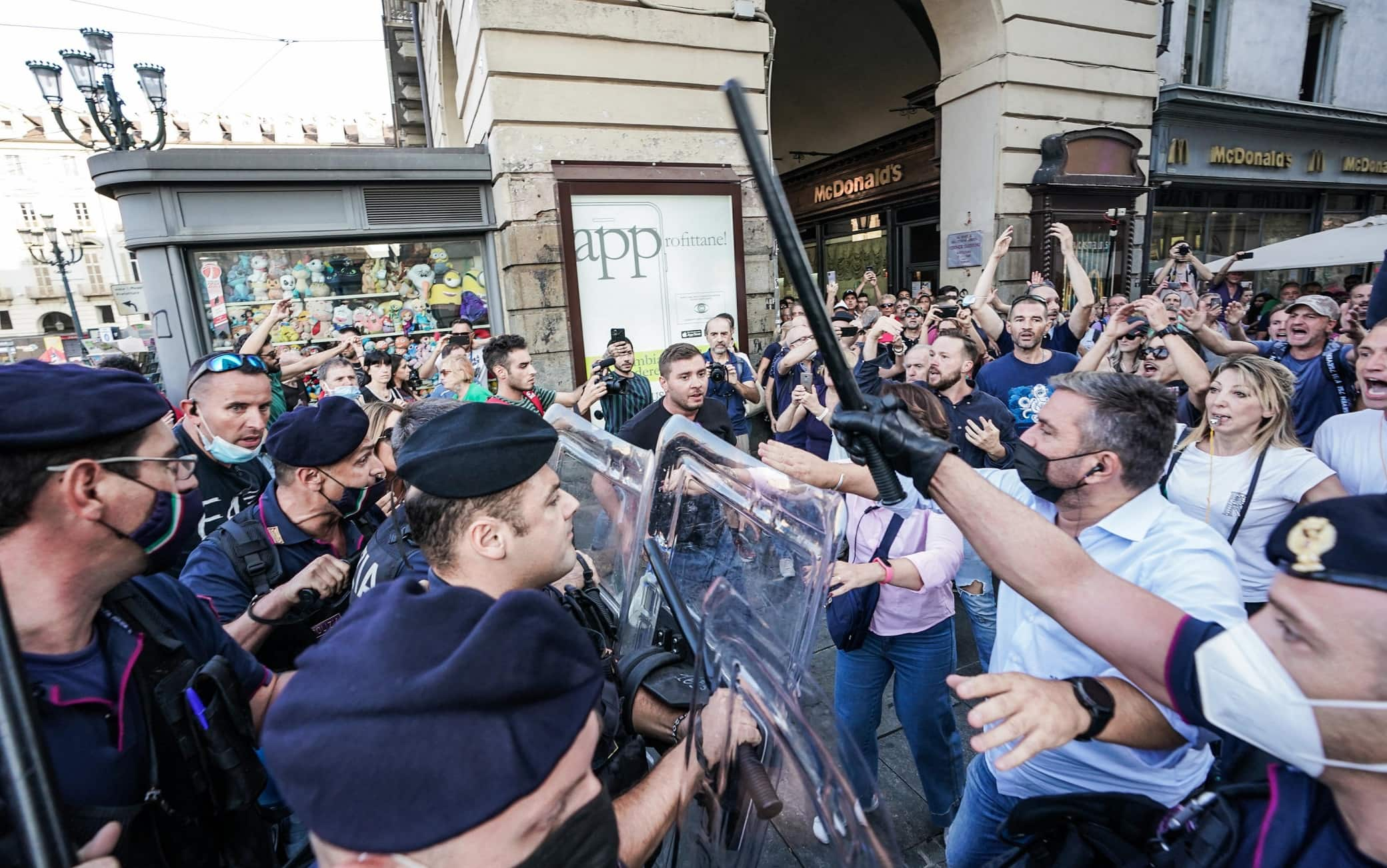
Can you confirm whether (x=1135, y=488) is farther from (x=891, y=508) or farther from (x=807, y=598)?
(x=807, y=598)

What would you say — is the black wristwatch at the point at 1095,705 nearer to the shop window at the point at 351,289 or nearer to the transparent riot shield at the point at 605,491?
the transparent riot shield at the point at 605,491

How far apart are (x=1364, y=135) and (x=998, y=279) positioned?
11354mm

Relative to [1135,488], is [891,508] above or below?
below

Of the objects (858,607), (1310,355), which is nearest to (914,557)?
(858,607)

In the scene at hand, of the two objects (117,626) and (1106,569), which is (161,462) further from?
(1106,569)

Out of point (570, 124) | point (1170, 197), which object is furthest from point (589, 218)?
point (1170, 197)

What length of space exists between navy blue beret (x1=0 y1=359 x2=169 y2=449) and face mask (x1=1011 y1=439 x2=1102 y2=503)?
219 cm

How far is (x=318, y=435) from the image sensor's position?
219 cm

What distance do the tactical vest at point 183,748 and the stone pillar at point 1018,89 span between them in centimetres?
984

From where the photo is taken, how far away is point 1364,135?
43.6 feet

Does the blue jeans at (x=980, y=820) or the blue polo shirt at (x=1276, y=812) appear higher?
the blue polo shirt at (x=1276, y=812)

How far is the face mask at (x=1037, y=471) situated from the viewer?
1.85m

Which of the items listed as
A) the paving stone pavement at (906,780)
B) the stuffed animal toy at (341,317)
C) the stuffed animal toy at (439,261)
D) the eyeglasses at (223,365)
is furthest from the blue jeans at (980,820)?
the stuffed animal toy at (341,317)

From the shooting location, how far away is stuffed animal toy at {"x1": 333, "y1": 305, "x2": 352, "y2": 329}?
7.80 m
